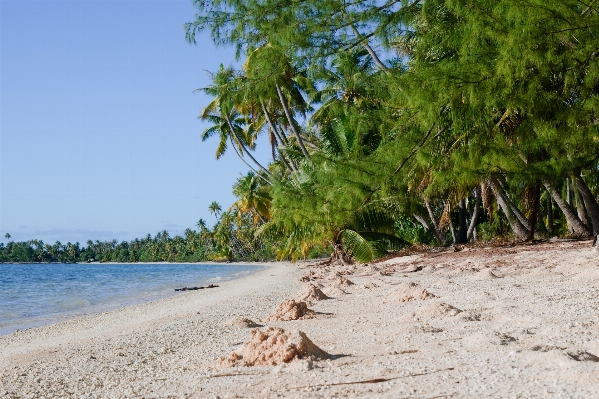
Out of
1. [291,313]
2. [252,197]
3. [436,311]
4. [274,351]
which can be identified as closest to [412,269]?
[291,313]

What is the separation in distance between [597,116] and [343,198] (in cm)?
325

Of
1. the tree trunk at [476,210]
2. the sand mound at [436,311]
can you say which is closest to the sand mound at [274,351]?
the sand mound at [436,311]

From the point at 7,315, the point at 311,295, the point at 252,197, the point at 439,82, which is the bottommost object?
the point at 7,315

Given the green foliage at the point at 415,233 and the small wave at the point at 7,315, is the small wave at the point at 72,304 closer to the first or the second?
the small wave at the point at 7,315

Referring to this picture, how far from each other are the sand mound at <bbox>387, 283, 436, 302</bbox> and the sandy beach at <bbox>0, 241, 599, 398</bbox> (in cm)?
2

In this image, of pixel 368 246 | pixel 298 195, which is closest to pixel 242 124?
pixel 368 246

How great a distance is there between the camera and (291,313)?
583 centimetres

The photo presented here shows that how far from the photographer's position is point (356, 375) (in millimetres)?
3008

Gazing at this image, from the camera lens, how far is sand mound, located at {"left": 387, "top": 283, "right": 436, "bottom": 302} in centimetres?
615

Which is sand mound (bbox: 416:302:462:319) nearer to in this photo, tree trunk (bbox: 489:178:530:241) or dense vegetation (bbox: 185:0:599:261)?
dense vegetation (bbox: 185:0:599:261)

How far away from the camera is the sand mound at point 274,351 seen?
339 cm

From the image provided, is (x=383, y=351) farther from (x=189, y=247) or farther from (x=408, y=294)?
(x=189, y=247)

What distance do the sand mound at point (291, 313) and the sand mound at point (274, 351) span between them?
2164mm

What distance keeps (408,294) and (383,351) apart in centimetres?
273
